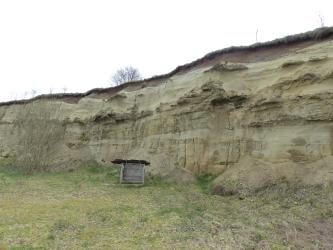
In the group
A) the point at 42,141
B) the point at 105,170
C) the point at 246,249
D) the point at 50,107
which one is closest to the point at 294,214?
the point at 246,249


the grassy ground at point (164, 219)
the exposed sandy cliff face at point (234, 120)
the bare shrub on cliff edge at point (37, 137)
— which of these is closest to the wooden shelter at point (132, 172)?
the exposed sandy cliff face at point (234, 120)

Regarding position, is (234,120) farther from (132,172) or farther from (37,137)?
(37,137)

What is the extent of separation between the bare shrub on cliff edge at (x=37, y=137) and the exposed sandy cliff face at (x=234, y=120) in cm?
88

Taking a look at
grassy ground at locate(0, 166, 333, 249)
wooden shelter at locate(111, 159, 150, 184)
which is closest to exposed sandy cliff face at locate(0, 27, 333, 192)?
wooden shelter at locate(111, 159, 150, 184)

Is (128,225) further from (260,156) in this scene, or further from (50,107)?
(50,107)

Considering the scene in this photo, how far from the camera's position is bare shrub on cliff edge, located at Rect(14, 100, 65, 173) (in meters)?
25.6

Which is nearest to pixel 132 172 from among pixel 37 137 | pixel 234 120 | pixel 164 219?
pixel 234 120

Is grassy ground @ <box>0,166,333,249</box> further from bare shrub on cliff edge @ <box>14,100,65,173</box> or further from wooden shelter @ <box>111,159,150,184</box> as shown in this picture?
bare shrub on cliff edge @ <box>14,100,65,173</box>

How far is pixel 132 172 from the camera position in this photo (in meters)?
19.2

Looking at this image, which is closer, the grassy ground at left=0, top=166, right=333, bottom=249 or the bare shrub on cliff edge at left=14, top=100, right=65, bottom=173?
the grassy ground at left=0, top=166, right=333, bottom=249

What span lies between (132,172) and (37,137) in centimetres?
1003

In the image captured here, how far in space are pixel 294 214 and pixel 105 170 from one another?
47.6 feet

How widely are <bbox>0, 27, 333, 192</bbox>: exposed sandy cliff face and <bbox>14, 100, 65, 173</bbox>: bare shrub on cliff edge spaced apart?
34.7 inches

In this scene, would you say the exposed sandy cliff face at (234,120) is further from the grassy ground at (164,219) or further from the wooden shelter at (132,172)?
the grassy ground at (164,219)
